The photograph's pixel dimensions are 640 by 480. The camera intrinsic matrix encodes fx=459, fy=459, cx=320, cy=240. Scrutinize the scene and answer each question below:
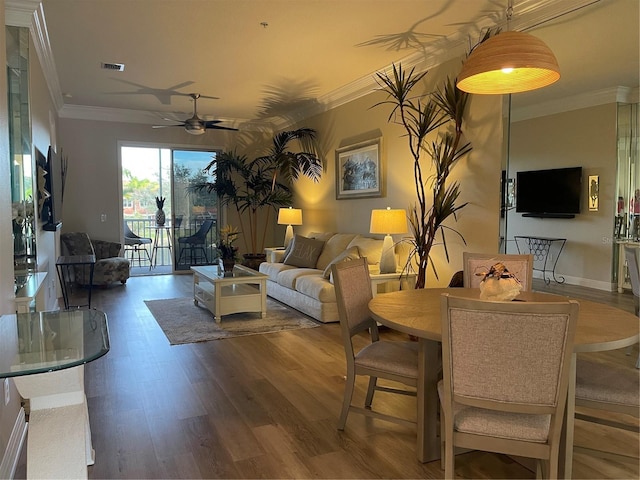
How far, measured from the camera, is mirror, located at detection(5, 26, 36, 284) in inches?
125

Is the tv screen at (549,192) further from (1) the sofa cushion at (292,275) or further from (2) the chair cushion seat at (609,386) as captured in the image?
(1) the sofa cushion at (292,275)

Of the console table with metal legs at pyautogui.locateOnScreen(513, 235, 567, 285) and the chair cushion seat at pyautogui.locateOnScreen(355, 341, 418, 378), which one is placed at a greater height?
the console table with metal legs at pyautogui.locateOnScreen(513, 235, 567, 285)

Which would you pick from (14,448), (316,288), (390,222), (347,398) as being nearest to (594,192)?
(390,222)

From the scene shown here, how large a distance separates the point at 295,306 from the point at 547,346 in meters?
4.01

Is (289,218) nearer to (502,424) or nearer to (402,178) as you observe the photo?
(402,178)

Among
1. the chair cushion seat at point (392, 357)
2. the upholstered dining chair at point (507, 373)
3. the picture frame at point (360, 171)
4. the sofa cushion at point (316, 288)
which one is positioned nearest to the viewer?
the upholstered dining chair at point (507, 373)

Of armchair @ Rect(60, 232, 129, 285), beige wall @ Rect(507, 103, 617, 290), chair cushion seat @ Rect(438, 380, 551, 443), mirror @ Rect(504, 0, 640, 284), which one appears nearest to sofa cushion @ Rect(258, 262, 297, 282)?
armchair @ Rect(60, 232, 129, 285)

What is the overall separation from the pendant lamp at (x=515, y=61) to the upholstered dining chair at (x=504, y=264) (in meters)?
1.10

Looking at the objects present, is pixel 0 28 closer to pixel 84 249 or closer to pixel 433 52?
pixel 433 52

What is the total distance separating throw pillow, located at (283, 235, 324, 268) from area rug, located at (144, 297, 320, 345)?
2.11ft

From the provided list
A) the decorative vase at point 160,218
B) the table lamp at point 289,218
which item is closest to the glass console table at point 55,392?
the table lamp at point 289,218

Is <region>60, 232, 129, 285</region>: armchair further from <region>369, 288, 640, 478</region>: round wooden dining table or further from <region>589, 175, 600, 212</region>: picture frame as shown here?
<region>589, 175, 600, 212</region>: picture frame

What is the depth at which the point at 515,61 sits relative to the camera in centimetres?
218

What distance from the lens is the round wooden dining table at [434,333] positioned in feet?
6.12
